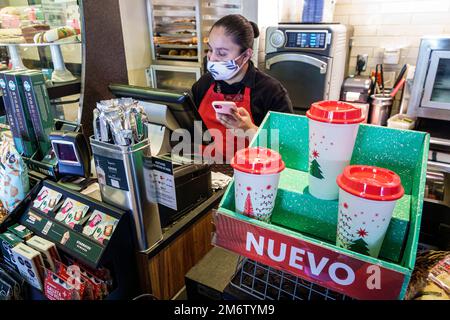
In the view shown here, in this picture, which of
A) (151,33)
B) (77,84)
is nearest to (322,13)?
(151,33)

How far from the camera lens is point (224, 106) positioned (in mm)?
1295

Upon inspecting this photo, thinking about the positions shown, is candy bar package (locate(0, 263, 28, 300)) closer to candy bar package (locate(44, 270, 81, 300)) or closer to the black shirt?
candy bar package (locate(44, 270, 81, 300))

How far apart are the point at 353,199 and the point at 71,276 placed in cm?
81

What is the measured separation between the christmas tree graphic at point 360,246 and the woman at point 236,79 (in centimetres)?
115

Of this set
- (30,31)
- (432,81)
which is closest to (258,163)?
(30,31)

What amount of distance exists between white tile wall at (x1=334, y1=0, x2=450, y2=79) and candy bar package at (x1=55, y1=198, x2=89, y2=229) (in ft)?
10.4

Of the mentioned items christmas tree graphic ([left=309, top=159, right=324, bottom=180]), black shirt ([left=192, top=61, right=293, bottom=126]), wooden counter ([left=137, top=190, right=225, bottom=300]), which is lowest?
wooden counter ([left=137, top=190, right=225, bottom=300])

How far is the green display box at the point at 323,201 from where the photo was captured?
22.7 inches

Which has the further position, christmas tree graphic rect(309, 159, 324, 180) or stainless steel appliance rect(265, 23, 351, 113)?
stainless steel appliance rect(265, 23, 351, 113)

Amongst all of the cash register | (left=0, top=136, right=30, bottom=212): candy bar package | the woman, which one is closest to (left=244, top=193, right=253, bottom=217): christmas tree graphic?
the cash register

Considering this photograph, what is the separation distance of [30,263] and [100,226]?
0.82 feet

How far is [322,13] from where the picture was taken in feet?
9.71

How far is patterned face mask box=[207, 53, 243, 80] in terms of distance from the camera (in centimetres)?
186

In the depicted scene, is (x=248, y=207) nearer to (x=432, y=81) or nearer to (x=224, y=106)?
(x=224, y=106)
